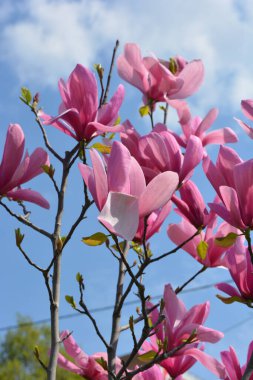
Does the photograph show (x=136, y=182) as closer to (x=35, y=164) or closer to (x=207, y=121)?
(x=35, y=164)

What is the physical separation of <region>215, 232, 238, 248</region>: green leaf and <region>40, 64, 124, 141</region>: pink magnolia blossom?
242 mm

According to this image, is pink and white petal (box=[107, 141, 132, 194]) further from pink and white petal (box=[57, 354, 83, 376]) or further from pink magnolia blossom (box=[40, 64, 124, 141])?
pink and white petal (box=[57, 354, 83, 376])

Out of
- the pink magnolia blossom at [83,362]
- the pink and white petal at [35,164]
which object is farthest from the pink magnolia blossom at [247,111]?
the pink magnolia blossom at [83,362]

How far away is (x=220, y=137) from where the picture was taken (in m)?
1.29

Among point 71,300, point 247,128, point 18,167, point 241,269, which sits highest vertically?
point 247,128

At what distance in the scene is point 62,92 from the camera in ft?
3.70

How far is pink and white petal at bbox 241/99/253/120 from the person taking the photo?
0.96 m

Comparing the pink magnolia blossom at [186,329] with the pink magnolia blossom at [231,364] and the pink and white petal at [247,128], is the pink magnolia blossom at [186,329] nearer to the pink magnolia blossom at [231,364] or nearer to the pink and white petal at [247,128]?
the pink magnolia blossom at [231,364]

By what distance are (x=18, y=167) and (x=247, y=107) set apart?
400 mm

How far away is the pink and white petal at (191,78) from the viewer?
1358 mm

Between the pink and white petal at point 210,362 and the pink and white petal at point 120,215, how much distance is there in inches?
12.1

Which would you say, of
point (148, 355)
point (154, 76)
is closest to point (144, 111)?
point (154, 76)

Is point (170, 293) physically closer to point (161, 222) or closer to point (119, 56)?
point (161, 222)

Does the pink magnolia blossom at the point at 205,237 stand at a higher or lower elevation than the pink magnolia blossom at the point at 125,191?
lower
